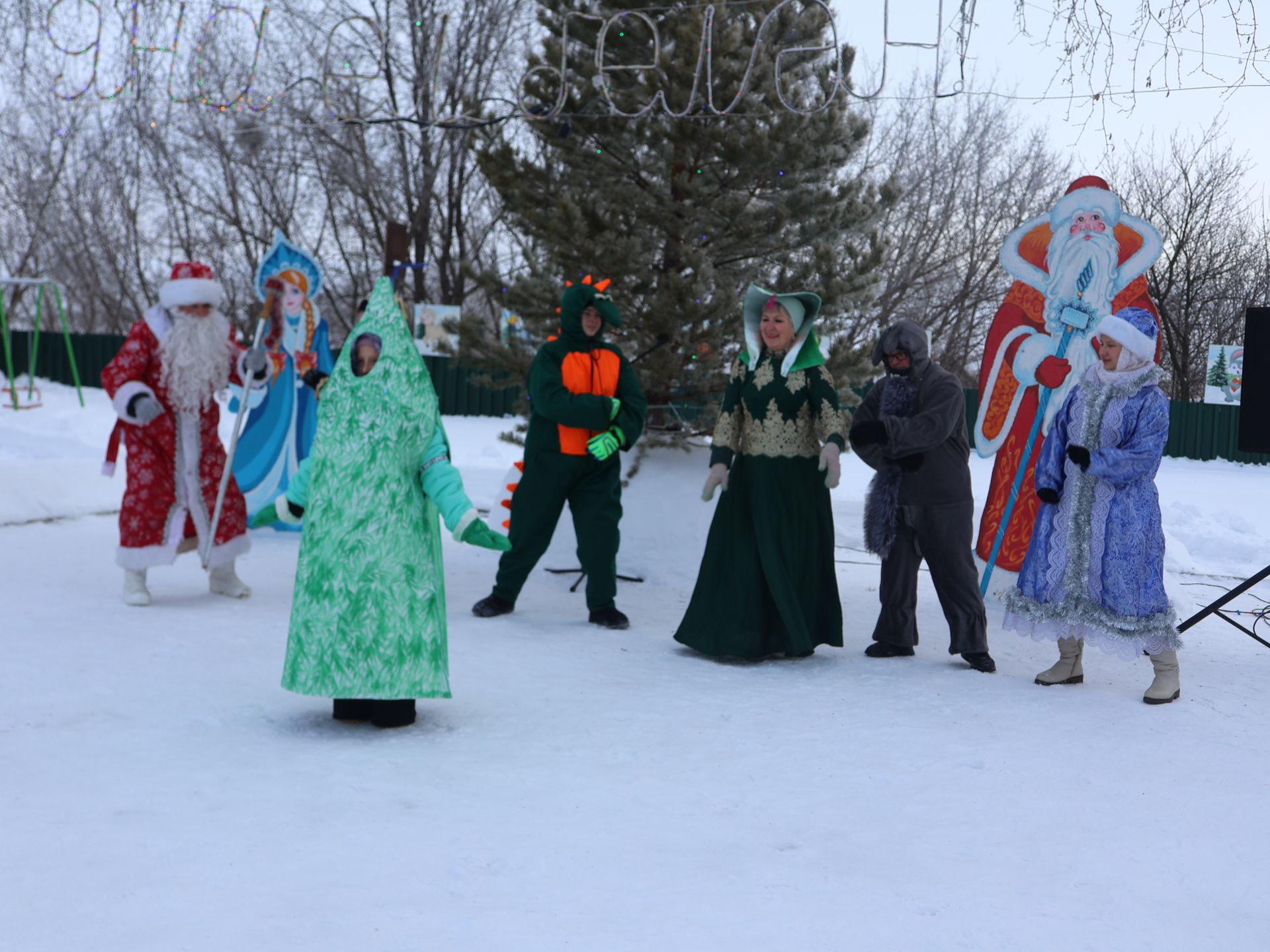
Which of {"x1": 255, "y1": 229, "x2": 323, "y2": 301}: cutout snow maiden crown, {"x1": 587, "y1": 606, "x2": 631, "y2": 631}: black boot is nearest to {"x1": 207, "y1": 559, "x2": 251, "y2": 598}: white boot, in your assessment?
{"x1": 587, "y1": 606, "x2": 631, "y2": 631}: black boot

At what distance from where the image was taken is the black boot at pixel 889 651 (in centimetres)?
584

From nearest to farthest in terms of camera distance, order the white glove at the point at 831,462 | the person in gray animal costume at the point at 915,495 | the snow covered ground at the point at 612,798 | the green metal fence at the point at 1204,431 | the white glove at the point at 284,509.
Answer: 1. the snow covered ground at the point at 612,798
2. the white glove at the point at 284,509
3. the white glove at the point at 831,462
4. the person in gray animal costume at the point at 915,495
5. the green metal fence at the point at 1204,431

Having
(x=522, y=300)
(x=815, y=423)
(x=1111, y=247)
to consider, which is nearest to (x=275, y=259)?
(x=522, y=300)

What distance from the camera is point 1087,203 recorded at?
21.7 ft

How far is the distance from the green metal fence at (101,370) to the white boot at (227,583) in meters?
14.5

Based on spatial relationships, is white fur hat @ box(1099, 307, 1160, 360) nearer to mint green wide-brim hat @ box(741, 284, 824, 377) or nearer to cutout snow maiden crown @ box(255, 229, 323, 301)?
mint green wide-brim hat @ box(741, 284, 824, 377)

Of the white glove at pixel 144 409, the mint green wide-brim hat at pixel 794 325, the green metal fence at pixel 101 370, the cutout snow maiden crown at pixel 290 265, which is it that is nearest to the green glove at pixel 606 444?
the mint green wide-brim hat at pixel 794 325

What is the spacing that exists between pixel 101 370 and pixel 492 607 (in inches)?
751

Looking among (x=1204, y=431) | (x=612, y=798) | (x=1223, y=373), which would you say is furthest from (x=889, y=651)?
(x=1204, y=431)

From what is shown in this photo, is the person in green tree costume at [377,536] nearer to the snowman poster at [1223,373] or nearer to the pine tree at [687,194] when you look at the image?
the pine tree at [687,194]

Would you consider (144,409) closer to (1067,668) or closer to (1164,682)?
(1067,668)

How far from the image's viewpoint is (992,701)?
4.94m

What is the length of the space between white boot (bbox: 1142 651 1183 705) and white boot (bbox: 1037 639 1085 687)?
311 millimetres

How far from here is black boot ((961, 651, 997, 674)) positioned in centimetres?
554
